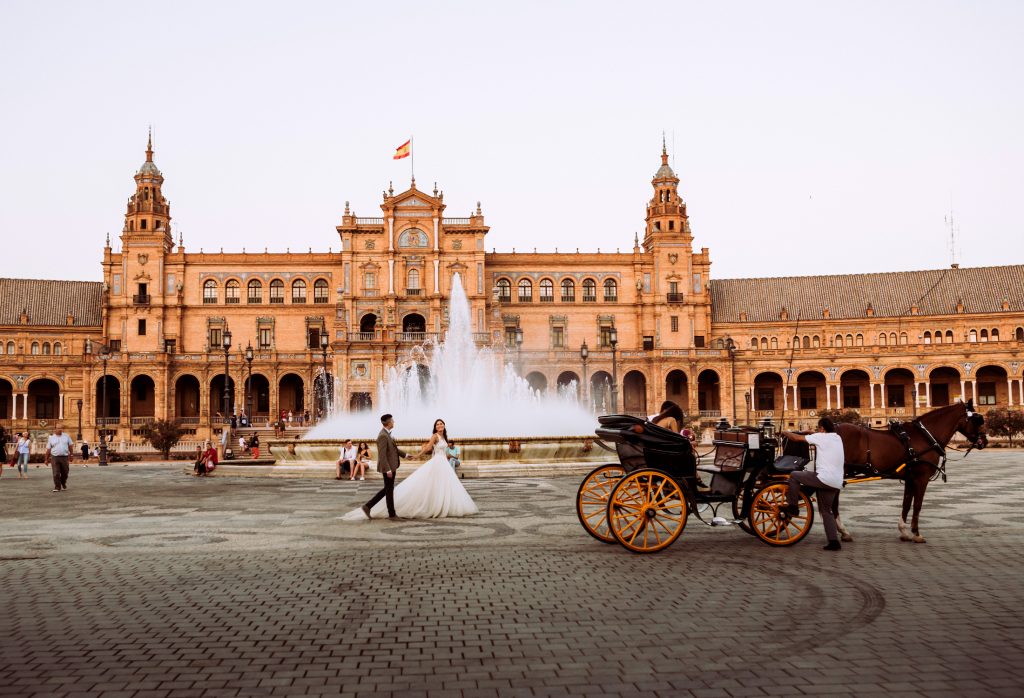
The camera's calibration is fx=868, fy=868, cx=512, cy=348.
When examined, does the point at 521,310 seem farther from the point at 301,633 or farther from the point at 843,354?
the point at 301,633

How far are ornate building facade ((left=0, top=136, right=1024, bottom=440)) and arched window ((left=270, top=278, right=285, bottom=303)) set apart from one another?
22 centimetres

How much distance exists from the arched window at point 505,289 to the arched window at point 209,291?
24.5m

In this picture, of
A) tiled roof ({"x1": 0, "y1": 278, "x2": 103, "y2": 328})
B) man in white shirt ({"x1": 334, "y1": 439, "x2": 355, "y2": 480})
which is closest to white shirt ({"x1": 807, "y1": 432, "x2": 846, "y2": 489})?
man in white shirt ({"x1": 334, "y1": 439, "x2": 355, "y2": 480})

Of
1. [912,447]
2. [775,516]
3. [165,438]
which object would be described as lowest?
[775,516]

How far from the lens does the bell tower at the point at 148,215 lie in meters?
72.8

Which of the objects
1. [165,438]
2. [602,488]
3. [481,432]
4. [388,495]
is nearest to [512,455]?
[481,432]

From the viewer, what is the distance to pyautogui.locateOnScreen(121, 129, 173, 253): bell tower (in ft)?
239

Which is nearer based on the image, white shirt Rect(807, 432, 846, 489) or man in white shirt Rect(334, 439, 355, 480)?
white shirt Rect(807, 432, 846, 489)

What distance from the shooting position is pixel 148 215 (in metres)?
73.6

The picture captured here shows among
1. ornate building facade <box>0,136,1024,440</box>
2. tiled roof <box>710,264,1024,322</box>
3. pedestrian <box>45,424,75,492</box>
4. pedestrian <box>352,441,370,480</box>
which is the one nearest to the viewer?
pedestrian <box>45,424,75,492</box>

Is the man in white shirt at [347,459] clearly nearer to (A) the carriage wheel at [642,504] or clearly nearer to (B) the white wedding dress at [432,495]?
(B) the white wedding dress at [432,495]

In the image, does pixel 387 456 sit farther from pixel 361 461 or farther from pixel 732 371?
pixel 732 371

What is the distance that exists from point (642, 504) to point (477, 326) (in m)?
59.4

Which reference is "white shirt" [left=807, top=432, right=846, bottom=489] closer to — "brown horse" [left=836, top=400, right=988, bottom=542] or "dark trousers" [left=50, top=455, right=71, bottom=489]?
"brown horse" [left=836, top=400, right=988, bottom=542]
